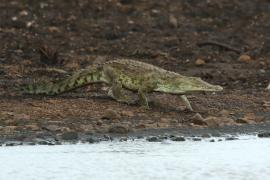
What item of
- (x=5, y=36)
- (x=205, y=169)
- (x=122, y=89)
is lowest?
(x=205, y=169)

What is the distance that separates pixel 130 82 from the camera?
11703 mm

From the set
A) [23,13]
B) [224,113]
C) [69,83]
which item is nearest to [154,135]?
[224,113]

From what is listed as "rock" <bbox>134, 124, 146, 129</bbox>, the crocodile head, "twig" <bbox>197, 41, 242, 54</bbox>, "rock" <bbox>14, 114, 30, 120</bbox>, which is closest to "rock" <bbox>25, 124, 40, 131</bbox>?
"rock" <bbox>14, 114, 30, 120</bbox>

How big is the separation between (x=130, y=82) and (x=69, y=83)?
877mm

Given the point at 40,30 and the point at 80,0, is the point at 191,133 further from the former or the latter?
the point at 80,0

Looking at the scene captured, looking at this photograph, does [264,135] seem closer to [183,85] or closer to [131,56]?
[183,85]

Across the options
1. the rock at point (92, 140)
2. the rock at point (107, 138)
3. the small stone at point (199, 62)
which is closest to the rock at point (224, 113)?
the rock at point (107, 138)

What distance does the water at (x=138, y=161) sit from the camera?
344 inches

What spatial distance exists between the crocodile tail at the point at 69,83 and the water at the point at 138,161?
2.18 meters

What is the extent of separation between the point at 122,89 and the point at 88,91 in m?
1.05

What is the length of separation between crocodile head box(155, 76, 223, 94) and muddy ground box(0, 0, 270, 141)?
260 millimetres

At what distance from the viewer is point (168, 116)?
11258 millimetres

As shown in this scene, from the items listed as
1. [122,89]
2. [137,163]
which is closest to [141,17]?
[122,89]

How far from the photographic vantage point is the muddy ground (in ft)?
35.8
